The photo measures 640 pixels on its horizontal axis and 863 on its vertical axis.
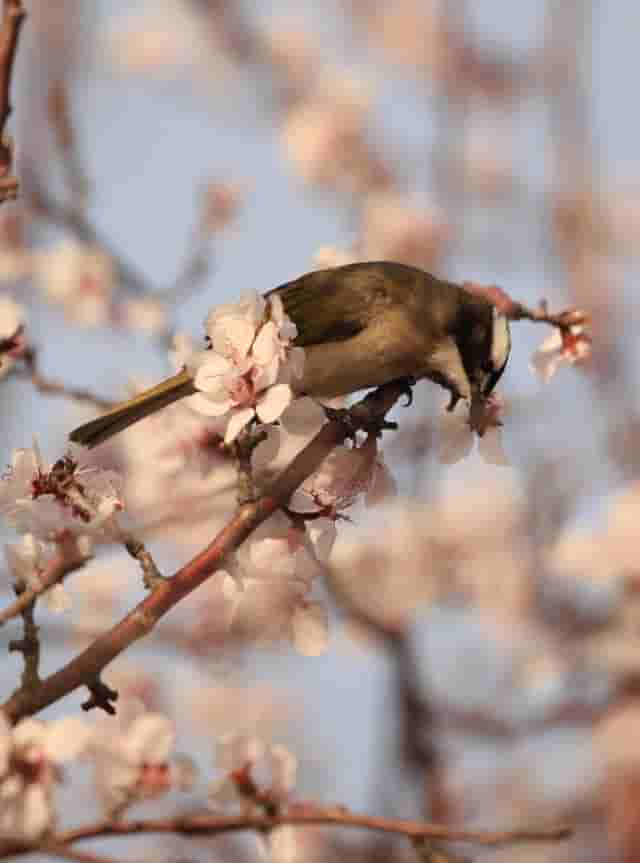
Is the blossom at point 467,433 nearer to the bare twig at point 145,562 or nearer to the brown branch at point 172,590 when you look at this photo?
the brown branch at point 172,590

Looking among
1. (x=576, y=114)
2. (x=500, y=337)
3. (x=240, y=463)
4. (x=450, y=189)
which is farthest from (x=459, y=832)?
(x=576, y=114)

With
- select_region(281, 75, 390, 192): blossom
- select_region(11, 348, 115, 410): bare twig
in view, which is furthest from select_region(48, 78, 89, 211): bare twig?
select_region(281, 75, 390, 192): blossom

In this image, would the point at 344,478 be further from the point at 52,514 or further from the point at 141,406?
the point at 141,406

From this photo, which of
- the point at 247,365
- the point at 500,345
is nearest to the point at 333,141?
the point at 500,345

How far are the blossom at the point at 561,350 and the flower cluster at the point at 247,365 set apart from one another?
663 mm

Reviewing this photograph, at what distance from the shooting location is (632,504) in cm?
728

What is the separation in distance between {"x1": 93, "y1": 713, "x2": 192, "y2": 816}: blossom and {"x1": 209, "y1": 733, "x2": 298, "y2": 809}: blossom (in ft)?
0.24

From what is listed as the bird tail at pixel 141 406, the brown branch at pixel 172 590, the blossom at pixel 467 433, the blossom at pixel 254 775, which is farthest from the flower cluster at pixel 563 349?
the blossom at pixel 254 775

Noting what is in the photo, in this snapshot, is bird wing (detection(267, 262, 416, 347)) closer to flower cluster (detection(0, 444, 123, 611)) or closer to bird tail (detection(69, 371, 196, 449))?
bird tail (detection(69, 371, 196, 449))

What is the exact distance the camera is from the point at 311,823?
228 centimetres

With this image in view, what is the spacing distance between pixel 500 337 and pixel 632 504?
4.09m

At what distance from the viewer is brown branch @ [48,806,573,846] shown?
2139mm

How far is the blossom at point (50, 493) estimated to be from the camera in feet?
7.55

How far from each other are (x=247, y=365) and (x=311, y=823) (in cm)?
77
